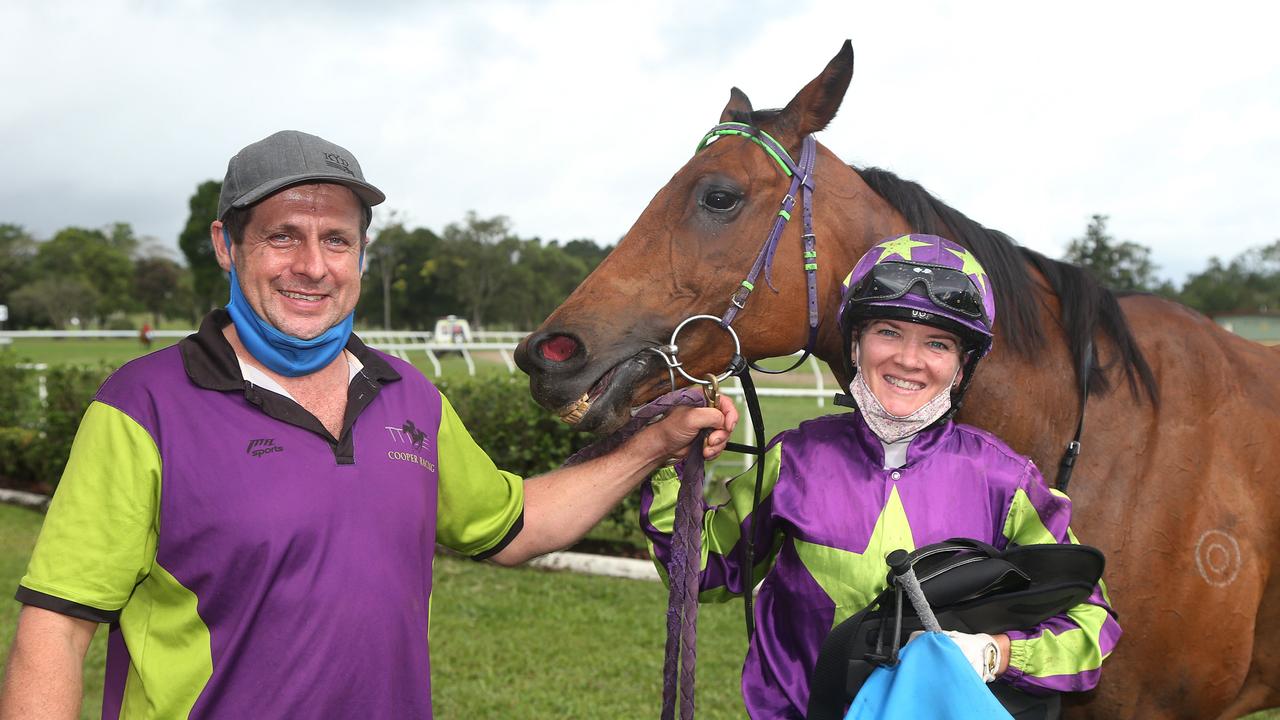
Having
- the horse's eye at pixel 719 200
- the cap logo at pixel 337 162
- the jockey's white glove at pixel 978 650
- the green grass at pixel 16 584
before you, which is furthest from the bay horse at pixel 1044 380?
the green grass at pixel 16 584

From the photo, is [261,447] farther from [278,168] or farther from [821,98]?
[821,98]

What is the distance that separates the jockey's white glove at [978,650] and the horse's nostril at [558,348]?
1.07 metres

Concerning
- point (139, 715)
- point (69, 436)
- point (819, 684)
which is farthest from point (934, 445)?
point (69, 436)

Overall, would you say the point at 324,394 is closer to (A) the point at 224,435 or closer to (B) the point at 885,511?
(A) the point at 224,435

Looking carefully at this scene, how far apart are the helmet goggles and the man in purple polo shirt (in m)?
1.11

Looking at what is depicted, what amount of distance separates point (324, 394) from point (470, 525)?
530 mm

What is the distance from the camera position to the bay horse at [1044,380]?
2279mm

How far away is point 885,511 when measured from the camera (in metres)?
1.87

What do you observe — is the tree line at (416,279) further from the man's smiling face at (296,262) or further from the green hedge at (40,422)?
the man's smiling face at (296,262)

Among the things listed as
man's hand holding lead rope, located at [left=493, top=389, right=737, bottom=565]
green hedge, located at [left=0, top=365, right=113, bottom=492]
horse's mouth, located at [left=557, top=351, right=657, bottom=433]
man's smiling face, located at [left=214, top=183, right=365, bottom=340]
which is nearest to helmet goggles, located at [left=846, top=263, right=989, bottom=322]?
man's hand holding lead rope, located at [left=493, top=389, right=737, bottom=565]

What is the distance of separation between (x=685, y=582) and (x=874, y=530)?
49 cm

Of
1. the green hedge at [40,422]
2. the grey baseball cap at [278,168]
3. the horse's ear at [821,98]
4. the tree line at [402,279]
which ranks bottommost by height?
the green hedge at [40,422]

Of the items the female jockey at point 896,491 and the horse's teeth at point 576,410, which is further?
the horse's teeth at point 576,410

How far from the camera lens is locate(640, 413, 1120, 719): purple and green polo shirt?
1777 mm
